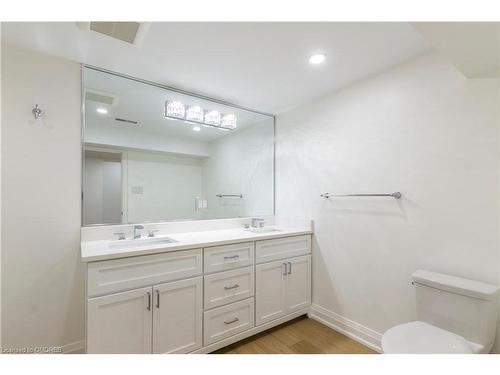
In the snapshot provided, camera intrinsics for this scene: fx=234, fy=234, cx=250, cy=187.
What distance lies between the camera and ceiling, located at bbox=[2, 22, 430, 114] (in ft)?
4.57

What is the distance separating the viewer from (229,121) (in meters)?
2.61

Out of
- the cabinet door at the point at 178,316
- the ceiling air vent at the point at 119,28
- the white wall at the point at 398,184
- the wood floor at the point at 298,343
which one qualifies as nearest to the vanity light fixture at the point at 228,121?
the white wall at the point at 398,184

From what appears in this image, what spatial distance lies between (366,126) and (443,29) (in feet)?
3.10

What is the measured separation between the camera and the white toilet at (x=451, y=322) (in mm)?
1171

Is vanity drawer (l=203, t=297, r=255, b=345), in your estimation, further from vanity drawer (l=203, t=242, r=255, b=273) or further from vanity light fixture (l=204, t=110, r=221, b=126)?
vanity light fixture (l=204, t=110, r=221, b=126)

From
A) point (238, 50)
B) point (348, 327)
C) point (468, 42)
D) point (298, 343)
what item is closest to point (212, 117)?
point (238, 50)

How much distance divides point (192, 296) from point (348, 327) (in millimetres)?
1385

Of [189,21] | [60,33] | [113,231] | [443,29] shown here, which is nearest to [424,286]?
[443,29]

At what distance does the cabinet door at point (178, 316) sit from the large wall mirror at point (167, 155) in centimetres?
77

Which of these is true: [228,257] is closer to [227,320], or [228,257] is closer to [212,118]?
[227,320]

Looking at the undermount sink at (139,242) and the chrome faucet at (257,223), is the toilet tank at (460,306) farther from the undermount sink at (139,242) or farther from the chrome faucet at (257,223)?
the undermount sink at (139,242)

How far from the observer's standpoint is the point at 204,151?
2.47m

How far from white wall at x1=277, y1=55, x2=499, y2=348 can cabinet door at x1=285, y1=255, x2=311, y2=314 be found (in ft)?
0.33

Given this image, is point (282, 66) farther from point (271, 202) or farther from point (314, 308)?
point (314, 308)
